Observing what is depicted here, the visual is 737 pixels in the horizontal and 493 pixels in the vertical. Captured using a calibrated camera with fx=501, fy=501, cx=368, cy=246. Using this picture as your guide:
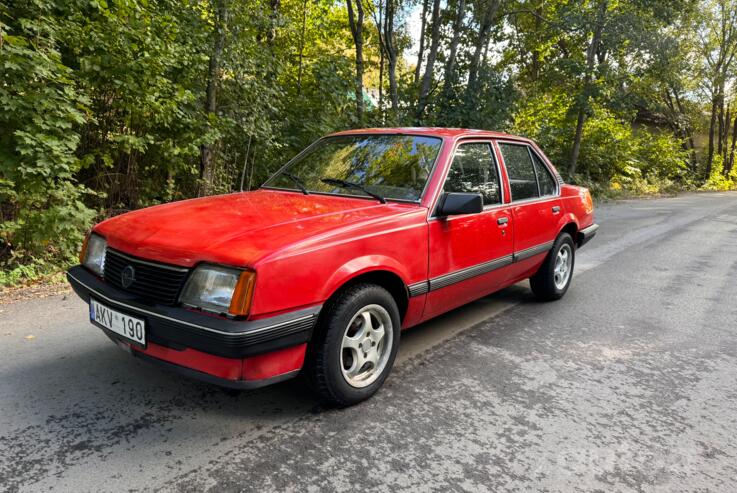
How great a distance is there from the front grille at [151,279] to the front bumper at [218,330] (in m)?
0.04

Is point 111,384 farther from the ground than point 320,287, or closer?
closer

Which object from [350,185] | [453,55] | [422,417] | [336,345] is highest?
[453,55]

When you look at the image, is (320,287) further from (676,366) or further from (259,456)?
(676,366)

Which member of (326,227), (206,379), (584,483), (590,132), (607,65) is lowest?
(584,483)

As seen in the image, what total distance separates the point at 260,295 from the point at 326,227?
554 mm

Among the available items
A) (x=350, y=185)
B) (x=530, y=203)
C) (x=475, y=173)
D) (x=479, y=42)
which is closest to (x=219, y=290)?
(x=350, y=185)

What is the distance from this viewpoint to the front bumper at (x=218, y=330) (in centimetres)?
219

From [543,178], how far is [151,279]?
11.6ft

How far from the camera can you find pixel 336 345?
254cm

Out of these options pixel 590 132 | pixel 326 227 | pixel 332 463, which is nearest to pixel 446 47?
pixel 590 132

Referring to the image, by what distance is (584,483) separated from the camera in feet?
7.09

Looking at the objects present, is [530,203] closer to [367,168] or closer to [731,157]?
[367,168]

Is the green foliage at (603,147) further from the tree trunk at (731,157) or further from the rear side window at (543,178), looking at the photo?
the rear side window at (543,178)

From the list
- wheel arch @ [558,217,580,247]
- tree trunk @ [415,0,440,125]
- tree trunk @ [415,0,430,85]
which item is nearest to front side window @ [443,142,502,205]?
wheel arch @ [558,217,580,247]
